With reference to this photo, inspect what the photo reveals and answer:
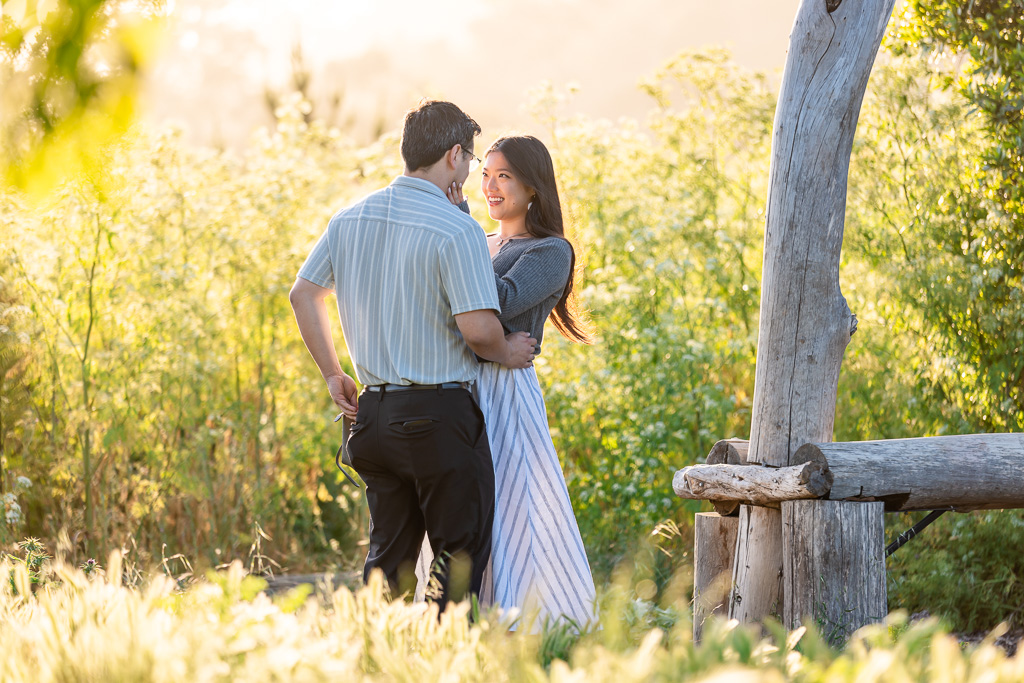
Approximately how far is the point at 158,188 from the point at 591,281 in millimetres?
2538

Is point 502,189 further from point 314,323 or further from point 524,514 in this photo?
point 524,514

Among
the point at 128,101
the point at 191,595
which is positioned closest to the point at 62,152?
the point at 128,101

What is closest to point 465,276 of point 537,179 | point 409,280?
point 409,280

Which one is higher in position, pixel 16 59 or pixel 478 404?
pixel 16 59

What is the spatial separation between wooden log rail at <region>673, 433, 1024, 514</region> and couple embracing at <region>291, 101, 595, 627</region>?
2.01 ft

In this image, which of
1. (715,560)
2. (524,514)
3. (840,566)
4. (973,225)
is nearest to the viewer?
(524,514)

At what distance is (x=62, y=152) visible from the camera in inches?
116

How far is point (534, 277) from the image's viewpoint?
266 centimetres

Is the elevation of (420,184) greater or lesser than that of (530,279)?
greater

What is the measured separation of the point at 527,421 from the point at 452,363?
36cm

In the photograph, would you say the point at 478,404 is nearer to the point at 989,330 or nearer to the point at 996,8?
the point at 989,330

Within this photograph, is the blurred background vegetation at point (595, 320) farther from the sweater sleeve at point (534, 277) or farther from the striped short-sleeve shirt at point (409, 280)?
the striped short-sleeve shirt at point (409, 280)

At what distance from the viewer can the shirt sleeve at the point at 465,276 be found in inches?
95.5

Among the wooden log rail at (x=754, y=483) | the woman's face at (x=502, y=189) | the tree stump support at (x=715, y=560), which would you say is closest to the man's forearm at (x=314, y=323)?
the woman's face at (x=502, y=189)
